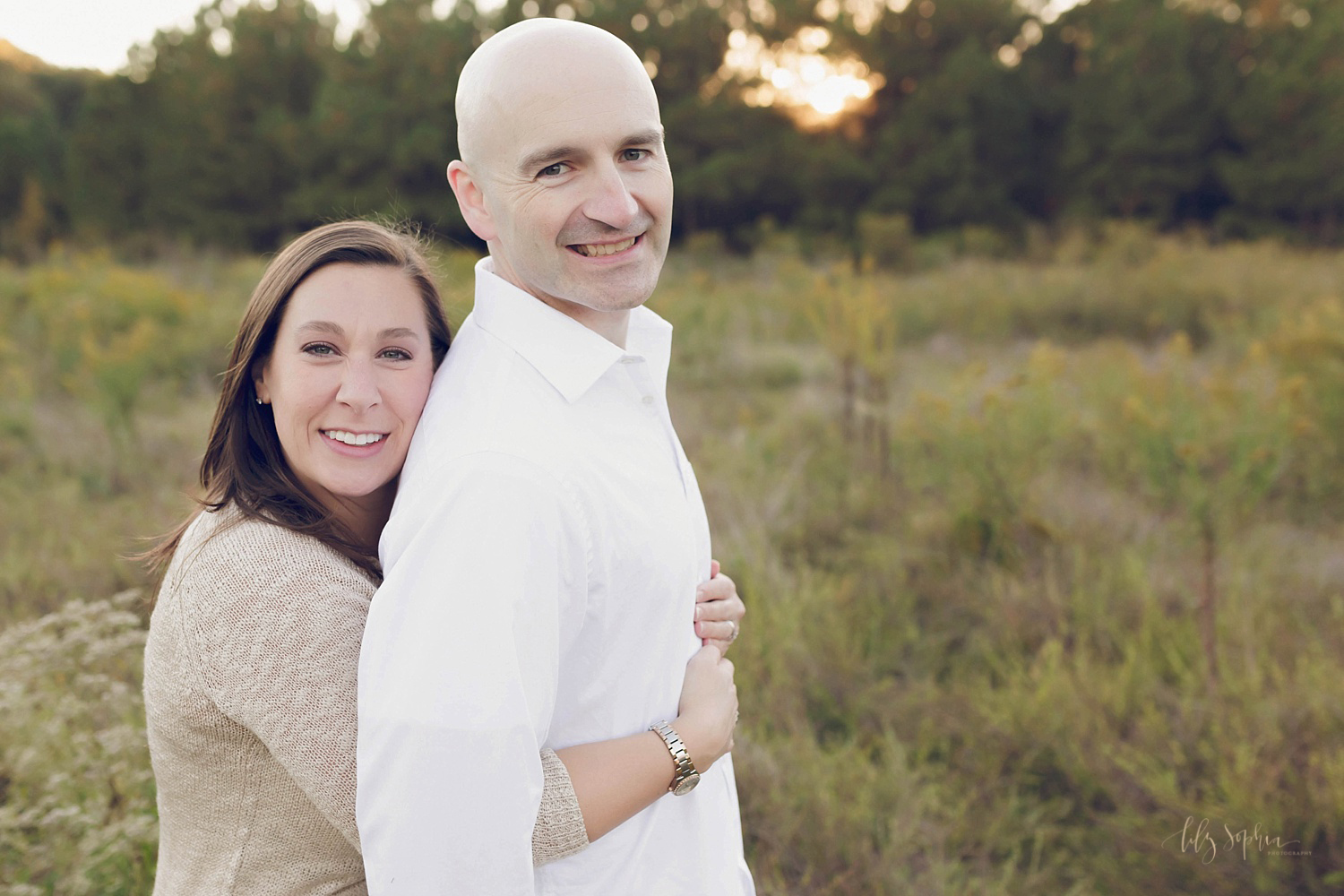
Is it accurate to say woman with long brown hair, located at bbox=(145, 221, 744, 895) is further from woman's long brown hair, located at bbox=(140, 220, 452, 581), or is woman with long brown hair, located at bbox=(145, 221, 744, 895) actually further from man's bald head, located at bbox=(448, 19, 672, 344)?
man's bald head, located at bbox=(448, 19, 672, 344)

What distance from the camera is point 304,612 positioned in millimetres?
1188

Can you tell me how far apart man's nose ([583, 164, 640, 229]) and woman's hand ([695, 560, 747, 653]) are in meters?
0.57

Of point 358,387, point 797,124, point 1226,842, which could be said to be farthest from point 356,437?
point 797,124

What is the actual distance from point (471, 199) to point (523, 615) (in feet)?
2.21

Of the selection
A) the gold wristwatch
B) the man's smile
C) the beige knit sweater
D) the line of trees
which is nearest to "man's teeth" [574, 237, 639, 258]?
the man's smile

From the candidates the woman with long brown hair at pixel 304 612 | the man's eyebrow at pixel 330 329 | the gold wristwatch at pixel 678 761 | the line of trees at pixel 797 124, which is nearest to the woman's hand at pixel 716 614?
the woman with long brown hair at pixel 304 612

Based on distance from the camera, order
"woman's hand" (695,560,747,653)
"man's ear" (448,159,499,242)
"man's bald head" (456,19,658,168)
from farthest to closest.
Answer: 1. "woman's hand" (695,560,747,653)
2. "man's ear" (448,159,499,242)
3. "man's bald head" (456,19,658,168)

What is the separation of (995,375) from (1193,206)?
56.1 feet

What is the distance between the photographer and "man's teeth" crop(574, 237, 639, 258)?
4.21ft

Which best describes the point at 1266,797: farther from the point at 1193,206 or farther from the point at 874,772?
the point at 1193,206

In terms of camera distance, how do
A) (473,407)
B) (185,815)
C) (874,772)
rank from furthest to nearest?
1. (874,772)
2. (185,815)
3. (473,407)

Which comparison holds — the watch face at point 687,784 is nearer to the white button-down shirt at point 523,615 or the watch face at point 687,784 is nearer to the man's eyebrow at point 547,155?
the white button-down shirt at point 523,615

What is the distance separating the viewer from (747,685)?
3.28 metres

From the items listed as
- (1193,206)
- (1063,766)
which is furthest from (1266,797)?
(1193,206)
